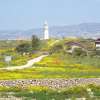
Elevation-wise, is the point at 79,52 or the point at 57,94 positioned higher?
the point at 79,52

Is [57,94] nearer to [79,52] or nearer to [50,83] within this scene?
[50,83]

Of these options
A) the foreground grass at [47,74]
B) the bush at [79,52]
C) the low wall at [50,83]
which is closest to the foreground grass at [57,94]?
the low wall at [50,83]

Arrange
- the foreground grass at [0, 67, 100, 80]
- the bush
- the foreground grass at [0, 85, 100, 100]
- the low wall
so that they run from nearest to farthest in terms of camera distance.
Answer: the foreground grass at [0, 85, 100, 100], the low wall, the foreground grass at [0, 67, 100, 80], the bush

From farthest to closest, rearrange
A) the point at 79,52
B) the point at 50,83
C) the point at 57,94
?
the point at 79,52, the point at 50,83, the point at 57,94

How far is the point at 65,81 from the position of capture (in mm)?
60719

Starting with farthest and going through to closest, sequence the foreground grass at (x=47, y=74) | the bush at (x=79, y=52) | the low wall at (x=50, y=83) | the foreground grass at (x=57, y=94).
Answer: the bush at (x=79, y=52)
the foreground grass at (x=47, y=74)
the low wall at (x=50, y=83)
the foreground grass at (x=57, y=94)

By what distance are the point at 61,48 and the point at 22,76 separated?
100 meters

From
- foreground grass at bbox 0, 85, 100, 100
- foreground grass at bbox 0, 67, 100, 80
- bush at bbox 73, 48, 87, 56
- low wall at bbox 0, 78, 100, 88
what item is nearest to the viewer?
foreground grass at bbox 0, 85, 100, 100

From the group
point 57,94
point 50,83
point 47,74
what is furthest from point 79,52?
point 57,94

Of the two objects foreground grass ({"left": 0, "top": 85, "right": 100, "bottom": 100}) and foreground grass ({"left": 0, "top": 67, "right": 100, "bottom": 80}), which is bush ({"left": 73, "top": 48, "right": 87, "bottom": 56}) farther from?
foreground grass ({"left": 0, "top": 85, "right": 100, "bottom": 100})

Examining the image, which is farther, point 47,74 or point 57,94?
point 47,74

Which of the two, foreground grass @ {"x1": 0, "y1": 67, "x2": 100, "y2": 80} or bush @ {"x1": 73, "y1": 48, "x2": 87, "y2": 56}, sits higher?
bush @ {"x1": 73, "y1": 48, "x2": 87, "y2": 56}

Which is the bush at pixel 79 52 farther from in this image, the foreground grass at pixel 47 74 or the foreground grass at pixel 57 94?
the foreground grass at pixel 57 94

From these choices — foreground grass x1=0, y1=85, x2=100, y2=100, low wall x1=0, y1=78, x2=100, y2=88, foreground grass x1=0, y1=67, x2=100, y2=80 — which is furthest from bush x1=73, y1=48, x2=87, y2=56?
foreground grass x1=0, y1=85, x2=100, y2=100
